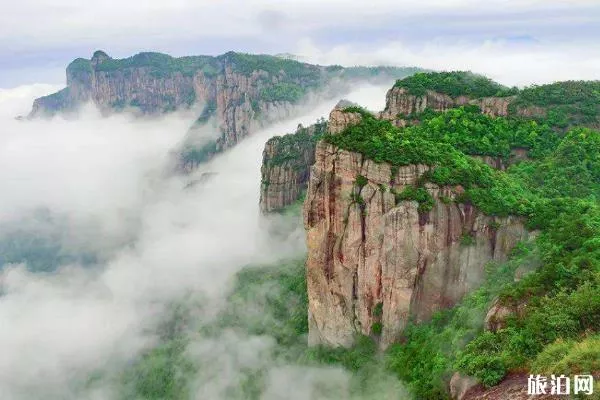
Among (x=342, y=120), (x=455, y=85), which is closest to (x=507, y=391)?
(x=342, y=120)

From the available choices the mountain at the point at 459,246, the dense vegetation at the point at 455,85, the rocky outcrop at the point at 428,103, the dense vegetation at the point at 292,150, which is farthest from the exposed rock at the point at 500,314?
the dense vegetation at the point at 292,150

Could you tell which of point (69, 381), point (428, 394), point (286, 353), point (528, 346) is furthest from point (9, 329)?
point (528, 346)

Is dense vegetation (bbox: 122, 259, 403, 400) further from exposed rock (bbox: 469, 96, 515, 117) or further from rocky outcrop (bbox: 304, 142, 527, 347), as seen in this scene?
exposed rock (bbox: 469, 96, 515, 117)

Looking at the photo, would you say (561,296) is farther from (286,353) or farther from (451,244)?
(286,353)

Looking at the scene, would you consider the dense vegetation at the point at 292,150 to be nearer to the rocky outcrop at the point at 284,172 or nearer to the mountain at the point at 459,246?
the rocky outcrop at the point at 284,172

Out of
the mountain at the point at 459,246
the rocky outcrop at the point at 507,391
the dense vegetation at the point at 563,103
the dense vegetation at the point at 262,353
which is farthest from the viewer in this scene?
the dense vegetation at the point at 563,103

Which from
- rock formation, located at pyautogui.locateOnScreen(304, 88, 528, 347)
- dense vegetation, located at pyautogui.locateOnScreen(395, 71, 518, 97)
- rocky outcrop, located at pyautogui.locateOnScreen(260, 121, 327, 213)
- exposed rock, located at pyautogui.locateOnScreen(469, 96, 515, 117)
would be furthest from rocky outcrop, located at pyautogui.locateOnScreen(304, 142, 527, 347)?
rocky outcrop, located at pyautogui.locateOnScreen(260, 121, 327, 213)

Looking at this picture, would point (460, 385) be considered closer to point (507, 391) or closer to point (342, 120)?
point (507, 391)
